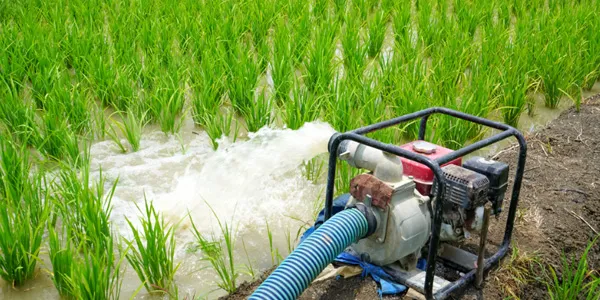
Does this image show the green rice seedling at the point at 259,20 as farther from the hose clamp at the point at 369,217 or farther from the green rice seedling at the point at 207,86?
the hose clamp at the point at 369,217

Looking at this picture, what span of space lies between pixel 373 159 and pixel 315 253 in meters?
0.40

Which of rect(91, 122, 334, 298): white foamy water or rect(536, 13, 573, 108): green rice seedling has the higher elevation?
rect(536, 13, 573, 108): green rice seedling

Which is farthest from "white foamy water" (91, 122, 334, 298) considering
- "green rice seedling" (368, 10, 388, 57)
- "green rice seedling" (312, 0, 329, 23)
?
"green rice seedling" (312, 0, 329, 23)

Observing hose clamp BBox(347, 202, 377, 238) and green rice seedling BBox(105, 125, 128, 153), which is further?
green rice seedling BBox(105, 125, 128, 153)

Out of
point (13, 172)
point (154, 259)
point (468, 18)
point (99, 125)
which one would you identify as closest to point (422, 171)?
point (154, 259)

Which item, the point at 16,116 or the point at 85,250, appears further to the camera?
the point at 16,116

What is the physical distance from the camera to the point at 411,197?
1911mm

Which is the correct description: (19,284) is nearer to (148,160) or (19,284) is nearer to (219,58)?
(148,160)

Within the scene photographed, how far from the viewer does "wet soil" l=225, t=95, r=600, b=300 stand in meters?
2.02

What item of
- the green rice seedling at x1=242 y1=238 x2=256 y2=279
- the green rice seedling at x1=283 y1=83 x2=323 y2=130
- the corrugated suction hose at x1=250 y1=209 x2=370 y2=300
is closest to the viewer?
the corrugated suction hose at x1=250 y1=209 x2=370 y2=300

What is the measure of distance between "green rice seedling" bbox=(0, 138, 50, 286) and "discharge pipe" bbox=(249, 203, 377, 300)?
831 mm

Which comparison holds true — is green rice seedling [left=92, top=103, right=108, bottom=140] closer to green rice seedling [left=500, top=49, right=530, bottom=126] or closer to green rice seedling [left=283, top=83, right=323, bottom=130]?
green rice seedling [left=283, top=83, right=323, bottom=130]

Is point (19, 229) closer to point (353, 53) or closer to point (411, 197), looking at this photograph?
point (411, 197)

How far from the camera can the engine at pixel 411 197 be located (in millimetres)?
1847
